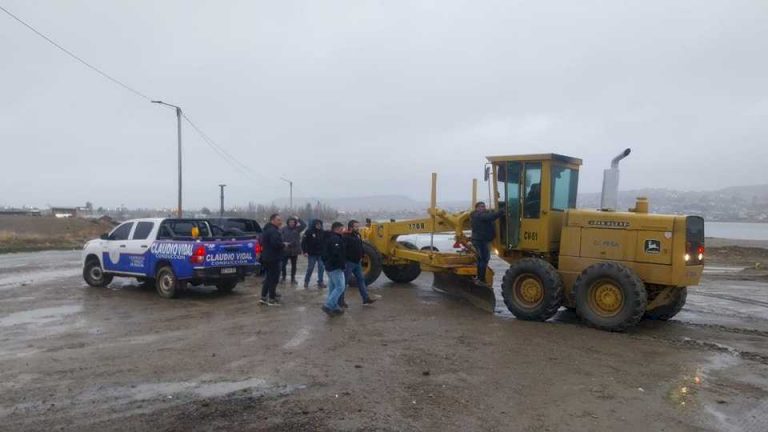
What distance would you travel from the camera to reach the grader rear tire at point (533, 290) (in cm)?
972

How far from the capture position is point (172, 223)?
13484mm

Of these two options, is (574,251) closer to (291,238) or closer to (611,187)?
(611,187)

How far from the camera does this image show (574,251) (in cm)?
993

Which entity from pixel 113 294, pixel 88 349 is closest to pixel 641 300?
pixel 88 349

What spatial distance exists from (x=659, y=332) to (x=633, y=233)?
1.63 m

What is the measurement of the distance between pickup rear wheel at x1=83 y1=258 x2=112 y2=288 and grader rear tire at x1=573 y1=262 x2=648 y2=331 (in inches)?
443

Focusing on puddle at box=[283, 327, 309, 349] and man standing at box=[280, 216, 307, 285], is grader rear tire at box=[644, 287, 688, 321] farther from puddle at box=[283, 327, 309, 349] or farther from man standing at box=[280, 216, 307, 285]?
man standing at box=[280, 216, 307, 285]

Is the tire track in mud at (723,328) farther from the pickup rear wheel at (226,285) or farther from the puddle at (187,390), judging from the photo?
the pickup rear wheel at (226,285)

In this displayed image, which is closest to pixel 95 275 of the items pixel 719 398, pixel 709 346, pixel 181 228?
pixel 181 228

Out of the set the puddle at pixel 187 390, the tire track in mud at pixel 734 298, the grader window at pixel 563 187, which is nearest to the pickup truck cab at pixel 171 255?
the puddle at pixel 187 390

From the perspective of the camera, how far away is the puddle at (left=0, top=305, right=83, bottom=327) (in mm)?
10070

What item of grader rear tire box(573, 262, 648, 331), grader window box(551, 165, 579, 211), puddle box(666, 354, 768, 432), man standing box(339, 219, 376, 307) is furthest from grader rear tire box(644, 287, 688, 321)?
man standing box(339, 219, 376, 307)

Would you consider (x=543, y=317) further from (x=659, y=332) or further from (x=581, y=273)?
(x=659, y=332)

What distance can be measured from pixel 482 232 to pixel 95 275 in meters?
9.82
